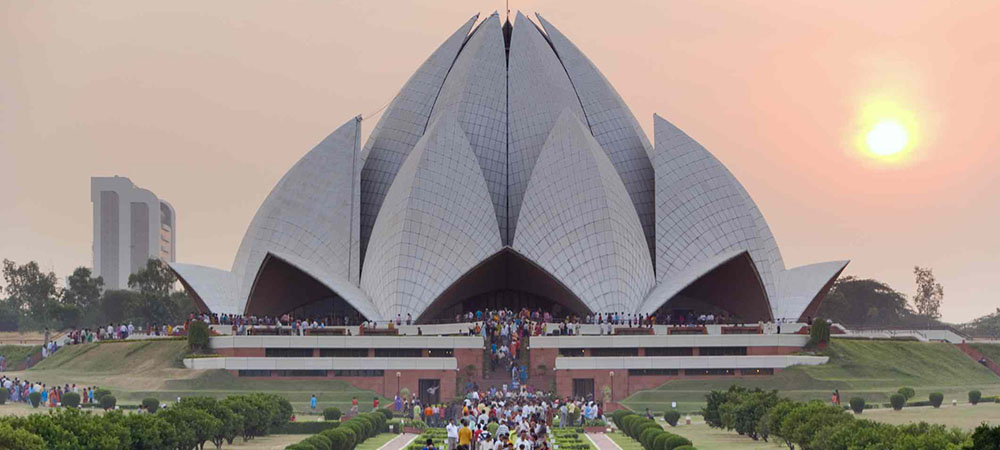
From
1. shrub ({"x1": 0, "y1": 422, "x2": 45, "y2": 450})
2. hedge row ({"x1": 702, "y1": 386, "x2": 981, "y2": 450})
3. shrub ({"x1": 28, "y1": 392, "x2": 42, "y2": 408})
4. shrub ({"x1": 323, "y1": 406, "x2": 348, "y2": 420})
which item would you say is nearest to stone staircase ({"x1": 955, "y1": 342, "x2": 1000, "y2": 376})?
hedge row ({"x1": 702, "y1": 386, "x2": 981, "y2": 450})

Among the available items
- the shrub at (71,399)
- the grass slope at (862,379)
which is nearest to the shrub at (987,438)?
the grass slope at (862,379)

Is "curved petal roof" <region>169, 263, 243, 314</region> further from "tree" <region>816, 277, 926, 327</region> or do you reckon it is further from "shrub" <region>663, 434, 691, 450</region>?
"tree" <region>816, 277, 926, 327</region>

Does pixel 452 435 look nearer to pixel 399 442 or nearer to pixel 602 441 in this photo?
pixel 399 442

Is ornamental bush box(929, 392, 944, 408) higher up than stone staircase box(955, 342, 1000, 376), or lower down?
lower down

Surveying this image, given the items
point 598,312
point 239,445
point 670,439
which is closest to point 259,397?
point 239,445

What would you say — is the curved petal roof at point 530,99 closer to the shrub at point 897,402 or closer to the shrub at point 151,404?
the shrub at point 897,402

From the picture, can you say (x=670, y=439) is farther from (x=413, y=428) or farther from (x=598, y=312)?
(x=598, y=312)
